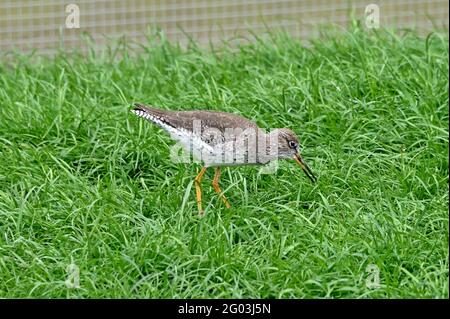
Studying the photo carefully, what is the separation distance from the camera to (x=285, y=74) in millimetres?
8602

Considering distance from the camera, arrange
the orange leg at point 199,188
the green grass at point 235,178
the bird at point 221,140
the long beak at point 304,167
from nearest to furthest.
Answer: the green grass at point 235,178 < the orange leg at point 199,188 < the bird at point 221,140 < the long beak at point 304,167

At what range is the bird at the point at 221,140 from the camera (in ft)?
23.2

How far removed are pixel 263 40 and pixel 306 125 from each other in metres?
1.70

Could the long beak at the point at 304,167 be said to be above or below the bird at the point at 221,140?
below

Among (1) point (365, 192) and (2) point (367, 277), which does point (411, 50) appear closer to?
(1) point (365, 192)

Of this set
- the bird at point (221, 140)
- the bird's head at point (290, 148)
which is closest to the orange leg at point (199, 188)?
the bird at point (221, 140)

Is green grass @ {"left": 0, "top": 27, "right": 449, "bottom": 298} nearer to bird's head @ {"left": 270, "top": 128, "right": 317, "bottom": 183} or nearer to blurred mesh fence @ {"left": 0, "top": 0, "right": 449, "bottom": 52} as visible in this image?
bird's head @ {"left": 270, "top": 128, "right": 317, "bottom": 183}

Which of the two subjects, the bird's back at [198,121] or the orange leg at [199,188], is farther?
the bird's back at [198,121]

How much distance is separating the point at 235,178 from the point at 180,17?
3.18 meters

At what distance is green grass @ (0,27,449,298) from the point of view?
623 cm

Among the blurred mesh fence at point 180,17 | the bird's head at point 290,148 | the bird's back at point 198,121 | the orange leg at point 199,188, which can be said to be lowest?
the orange leg at point 199,188

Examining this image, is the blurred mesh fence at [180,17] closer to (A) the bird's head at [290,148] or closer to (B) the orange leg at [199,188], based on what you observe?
(A) the bird's head at [290,148]

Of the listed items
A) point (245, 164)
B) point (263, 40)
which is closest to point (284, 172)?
point (245, 164)
